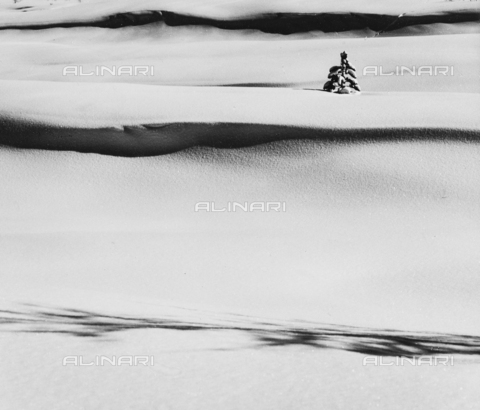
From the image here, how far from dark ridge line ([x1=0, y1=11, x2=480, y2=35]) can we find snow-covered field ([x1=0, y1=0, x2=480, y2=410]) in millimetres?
3291

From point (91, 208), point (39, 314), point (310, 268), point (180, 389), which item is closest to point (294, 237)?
point (310, 268)

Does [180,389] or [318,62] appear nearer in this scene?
[180,389]

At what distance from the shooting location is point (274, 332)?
4.29 m

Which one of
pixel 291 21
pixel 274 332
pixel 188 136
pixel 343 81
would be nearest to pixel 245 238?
pixel 188 136

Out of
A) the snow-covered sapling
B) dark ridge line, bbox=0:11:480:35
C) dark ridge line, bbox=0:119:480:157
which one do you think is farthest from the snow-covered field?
dark ridge line, bbox=0:11:480:35

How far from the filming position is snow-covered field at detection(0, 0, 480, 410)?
3287mm

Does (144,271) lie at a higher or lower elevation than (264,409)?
higher

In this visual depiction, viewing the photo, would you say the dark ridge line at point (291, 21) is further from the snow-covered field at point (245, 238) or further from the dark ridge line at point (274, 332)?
the dark ridge line at point (274, 332)

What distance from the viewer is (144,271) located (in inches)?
274

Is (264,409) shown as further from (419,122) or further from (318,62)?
(318,62)

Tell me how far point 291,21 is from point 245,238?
14.2m

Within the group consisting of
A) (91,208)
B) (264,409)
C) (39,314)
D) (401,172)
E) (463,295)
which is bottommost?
(264,409)

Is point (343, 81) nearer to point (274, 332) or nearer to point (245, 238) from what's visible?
point (245, 238)

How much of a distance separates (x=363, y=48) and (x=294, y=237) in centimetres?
1053
